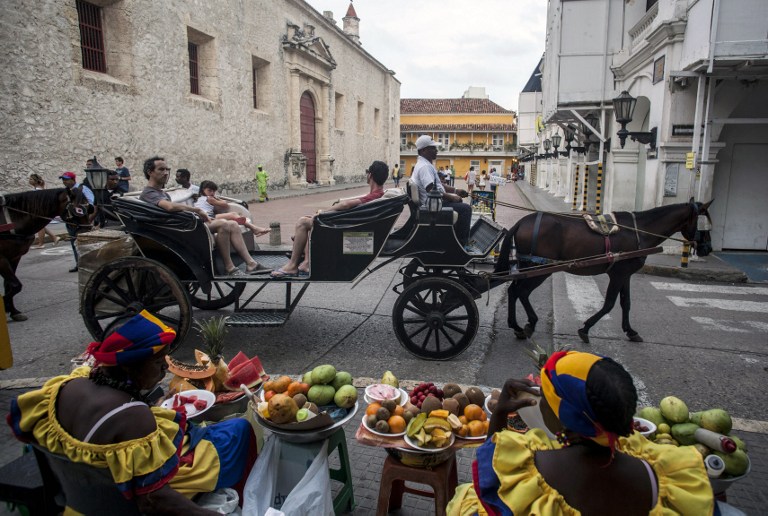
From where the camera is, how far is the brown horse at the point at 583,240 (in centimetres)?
614

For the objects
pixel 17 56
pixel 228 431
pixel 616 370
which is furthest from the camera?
A: pixel 17 56

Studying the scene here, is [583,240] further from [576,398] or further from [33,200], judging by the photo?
[33,200]

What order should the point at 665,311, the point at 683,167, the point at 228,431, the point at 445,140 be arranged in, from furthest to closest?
the point at 445,140 → the point at 683,167 → the point at 665,311 → the point at 228,431

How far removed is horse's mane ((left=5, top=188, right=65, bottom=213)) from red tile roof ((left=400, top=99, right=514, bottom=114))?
2603 inches

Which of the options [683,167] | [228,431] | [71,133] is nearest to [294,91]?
[71,133]

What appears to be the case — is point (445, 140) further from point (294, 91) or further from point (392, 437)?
point (392, 437)

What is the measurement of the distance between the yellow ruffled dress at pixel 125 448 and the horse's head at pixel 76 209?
18.1 ft

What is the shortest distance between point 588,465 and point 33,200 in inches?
288

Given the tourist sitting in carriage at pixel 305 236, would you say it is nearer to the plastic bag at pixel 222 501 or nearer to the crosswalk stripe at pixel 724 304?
the plastic bag at pixel 222 501

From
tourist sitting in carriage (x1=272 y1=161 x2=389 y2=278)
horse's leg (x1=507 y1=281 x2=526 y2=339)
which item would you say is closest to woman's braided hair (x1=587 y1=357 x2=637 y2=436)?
tourist sitting in carriage (x1=272 y1=161 x2=389 y2=278)

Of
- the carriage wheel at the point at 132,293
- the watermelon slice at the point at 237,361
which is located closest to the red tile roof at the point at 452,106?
the carriage wheel at the point at 132,293

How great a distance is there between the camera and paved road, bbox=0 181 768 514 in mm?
4734

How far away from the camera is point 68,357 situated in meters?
5.46

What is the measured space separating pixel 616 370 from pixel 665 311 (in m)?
6.62
